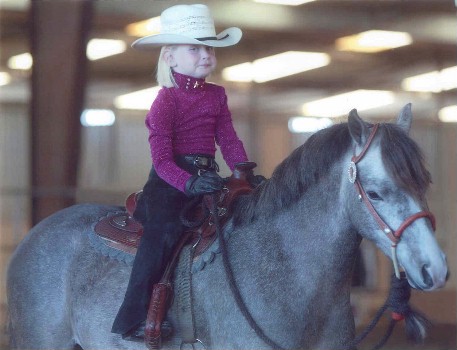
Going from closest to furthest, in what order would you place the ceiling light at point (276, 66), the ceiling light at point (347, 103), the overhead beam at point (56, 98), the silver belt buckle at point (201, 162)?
the silver belt buckle at point (201, 162) → the overhead beam at point (56, 98) → the ceiling light at point (276, 66) → the ceiling light at point (347, 103)

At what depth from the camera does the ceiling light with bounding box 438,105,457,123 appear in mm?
7078

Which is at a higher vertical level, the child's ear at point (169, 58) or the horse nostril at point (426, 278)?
the child's ear at point (169, 58)

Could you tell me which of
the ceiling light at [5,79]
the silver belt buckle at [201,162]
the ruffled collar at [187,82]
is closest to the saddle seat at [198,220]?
the silver belt buckle at [201,162]

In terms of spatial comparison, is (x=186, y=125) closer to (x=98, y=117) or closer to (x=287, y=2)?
(x=98, y=117)

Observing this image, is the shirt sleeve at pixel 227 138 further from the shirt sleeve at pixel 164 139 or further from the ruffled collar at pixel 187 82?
the shirt sleeve at pixel 164 139

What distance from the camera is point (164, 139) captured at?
3.12 m

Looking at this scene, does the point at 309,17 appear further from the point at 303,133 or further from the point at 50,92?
the point at 50,92

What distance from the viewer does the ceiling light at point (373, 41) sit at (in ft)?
22.6

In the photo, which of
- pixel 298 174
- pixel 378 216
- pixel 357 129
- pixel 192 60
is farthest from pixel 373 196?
pixel 192 60

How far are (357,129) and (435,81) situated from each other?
4.60 m

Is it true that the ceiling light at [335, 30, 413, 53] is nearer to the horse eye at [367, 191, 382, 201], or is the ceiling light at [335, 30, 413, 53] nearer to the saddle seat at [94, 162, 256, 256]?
the saddle seat at [94, 162, 256, 256]

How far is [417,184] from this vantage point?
8.78 ft

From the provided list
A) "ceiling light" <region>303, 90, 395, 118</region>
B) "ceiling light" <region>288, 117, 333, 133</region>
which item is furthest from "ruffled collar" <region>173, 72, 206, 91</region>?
"ceiling light" <region>303, 90, 395, 118</region>

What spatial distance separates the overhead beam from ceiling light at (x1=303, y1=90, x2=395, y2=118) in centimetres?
181
